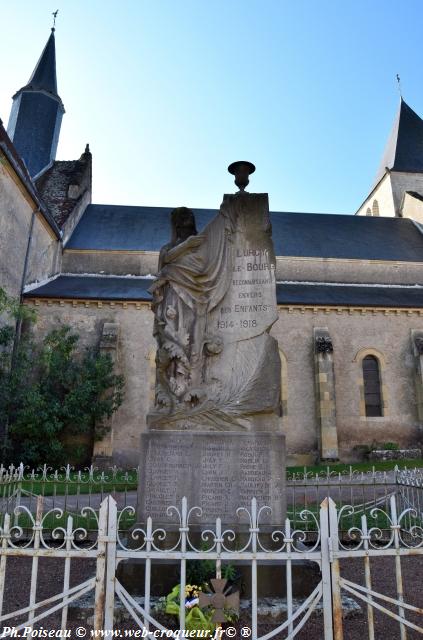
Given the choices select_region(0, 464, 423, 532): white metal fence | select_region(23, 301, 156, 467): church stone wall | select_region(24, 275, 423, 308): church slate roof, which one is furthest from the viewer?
select_region(24, 275, 423, 308): church slate roof

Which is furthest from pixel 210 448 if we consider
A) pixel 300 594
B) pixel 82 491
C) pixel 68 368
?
pixel 68 368

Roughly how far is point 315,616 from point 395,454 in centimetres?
1503

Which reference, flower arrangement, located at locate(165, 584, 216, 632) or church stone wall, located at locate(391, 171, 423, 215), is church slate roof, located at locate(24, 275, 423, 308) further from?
flower arrangement, located at locate(165, 584, 216, 632)

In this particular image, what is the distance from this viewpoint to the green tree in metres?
15.8

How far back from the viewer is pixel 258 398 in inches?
208

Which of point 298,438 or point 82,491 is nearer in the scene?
point 82,491

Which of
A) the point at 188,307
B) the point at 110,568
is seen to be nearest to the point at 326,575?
the point at 110,568

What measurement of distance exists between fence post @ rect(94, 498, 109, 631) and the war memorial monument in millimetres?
1842

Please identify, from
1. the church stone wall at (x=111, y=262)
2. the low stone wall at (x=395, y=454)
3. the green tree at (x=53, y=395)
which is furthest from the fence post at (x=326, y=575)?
the church stone wall at (x=111, y=262)

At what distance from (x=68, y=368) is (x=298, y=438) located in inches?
360

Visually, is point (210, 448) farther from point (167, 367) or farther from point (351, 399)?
point (351, 399)

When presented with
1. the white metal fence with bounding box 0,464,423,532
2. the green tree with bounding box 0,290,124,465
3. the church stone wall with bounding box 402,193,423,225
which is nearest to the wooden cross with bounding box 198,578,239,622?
the white metal fence with bounding box 0,464,423,532

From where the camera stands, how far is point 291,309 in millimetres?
19609

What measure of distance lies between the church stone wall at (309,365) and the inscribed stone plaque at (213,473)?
1304 cm
